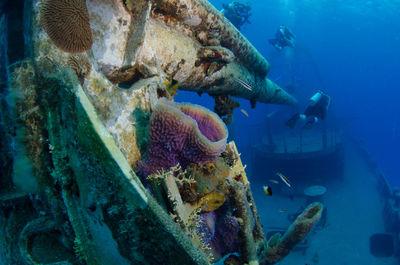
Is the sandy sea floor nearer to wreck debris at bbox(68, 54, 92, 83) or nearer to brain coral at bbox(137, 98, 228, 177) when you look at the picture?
brain coral at bbox(137, 98, 228, 177)

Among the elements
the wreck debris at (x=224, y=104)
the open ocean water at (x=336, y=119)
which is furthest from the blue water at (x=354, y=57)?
the wreck debris at (x=224, y=104)

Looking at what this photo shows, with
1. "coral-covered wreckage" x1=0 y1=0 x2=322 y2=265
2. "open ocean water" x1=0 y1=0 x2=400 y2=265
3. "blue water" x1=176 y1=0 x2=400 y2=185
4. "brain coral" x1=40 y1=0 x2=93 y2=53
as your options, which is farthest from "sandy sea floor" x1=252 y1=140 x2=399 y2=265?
"blue water" x1=176 y1=0 x2=400 y2=185

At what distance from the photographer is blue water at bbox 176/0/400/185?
5038cm

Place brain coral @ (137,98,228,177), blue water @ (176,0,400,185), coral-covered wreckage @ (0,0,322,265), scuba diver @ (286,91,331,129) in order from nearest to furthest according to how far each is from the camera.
Result: coral-covered wreckage @ (0,0,322,265), brain coral @ (137,98,228,177), scuba diver @ (286,91,331,129), blue water @ (176,0,400,185)

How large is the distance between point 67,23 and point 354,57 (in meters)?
100

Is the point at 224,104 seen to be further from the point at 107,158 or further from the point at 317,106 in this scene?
the point at 317,106

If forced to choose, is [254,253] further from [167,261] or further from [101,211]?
[101,211]

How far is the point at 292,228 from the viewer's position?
2.39 m

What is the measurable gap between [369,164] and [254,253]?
25648 mm

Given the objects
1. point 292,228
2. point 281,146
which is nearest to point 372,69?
point 281,146

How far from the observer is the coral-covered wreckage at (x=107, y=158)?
950mm

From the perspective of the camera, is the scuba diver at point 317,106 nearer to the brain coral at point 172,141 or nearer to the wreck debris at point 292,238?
the wreck debris at point 292,238

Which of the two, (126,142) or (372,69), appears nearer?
(126,142)

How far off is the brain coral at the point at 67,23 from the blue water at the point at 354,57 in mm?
41186
